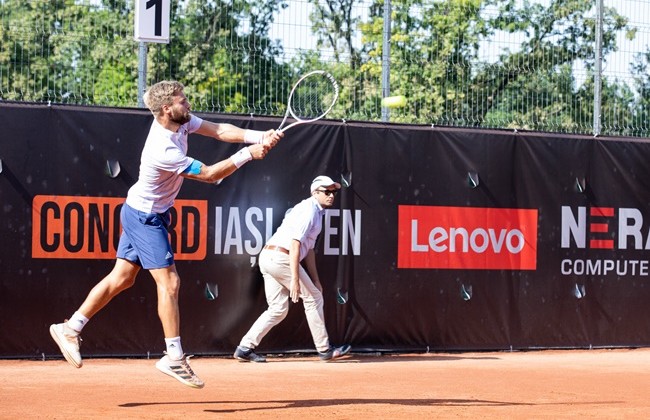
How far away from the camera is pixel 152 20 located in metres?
10.0

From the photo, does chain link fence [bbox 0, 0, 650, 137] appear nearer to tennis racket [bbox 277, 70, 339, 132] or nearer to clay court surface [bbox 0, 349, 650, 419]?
tennis racket [bbox 277, 70, 339, 132]

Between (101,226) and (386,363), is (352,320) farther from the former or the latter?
(101,226)

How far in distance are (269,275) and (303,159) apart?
4.09 feet

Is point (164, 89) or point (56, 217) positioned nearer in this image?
point (164, 89)

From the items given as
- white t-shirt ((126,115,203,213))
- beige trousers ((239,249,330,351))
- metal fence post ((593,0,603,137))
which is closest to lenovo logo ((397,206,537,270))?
beige trousers ((239,249,330,351))

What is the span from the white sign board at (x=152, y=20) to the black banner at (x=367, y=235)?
74 cm

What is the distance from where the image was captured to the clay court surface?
728 cm

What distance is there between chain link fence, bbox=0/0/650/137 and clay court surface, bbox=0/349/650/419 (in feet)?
8.33

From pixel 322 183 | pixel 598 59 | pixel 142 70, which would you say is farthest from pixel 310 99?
pixel 598 59

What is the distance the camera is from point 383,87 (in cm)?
1127

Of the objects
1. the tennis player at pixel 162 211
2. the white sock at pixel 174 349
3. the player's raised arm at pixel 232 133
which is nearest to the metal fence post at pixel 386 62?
the player's raised arm at pixel 232 133

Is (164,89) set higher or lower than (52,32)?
lower

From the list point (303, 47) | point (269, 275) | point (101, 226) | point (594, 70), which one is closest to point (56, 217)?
point (101, 226)

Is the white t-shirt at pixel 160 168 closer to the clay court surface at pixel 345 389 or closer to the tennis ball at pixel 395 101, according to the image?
the clay court surface at pixel 345 389
